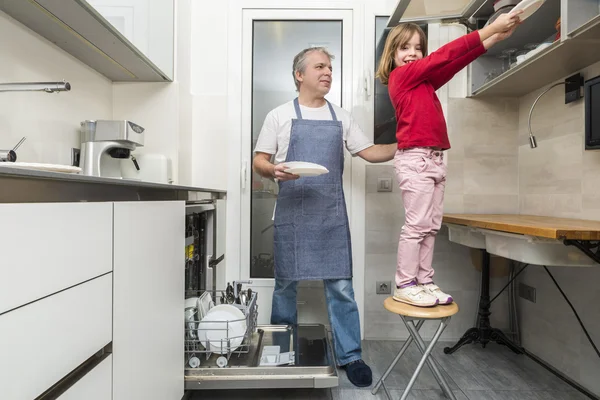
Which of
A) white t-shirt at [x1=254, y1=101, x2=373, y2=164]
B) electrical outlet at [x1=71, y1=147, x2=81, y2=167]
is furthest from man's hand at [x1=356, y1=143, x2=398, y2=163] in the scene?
electrical outlet at [x1=71, y1=147, x2=81, y2=167]

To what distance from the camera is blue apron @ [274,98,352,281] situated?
6.16 feet

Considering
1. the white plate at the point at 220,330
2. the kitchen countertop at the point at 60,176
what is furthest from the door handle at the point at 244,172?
the kitchen countertop at the point at 60,176

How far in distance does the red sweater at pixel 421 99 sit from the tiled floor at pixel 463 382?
1078 mm

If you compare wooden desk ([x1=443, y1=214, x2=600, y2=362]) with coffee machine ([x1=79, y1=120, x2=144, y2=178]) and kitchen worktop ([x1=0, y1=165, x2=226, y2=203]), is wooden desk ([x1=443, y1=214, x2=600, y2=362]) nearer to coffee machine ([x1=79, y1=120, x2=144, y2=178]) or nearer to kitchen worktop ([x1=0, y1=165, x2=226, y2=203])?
kitchen worktop ([x1=0, y1=165, x2=226, y2=203])

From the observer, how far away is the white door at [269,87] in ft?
7.98

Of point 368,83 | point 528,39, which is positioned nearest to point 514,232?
point 528,39

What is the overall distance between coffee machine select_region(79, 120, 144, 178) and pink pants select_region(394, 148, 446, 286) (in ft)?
3.85

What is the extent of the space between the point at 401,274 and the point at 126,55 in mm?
1562

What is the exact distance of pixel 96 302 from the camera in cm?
85

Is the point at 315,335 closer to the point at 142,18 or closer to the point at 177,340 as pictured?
the point at 177,340

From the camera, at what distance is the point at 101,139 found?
171 centimetres

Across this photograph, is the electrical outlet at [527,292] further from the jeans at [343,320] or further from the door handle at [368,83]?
the door handle at [368,83]

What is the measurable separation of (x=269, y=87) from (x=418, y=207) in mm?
1321

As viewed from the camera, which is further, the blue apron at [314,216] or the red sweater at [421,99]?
the blue apron at [314,216]
